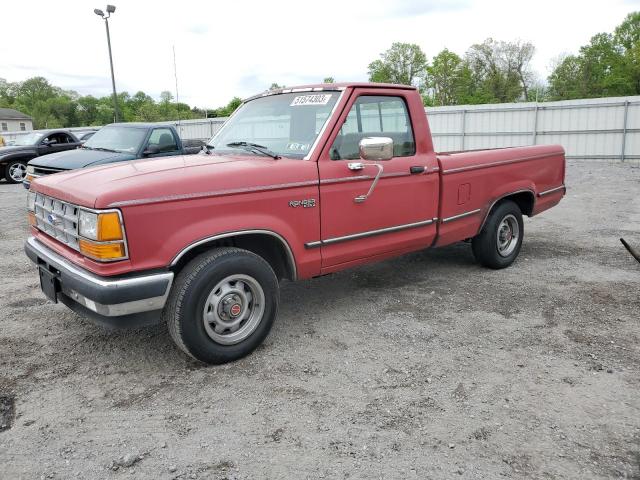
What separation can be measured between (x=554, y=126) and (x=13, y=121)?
91.5 metres

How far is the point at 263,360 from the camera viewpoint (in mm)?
3801

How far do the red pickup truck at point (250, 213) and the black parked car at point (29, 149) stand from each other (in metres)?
12.3

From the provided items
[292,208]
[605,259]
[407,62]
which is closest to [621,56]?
[407,62]

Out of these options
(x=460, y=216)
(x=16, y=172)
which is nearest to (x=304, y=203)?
(x=460, y=216)

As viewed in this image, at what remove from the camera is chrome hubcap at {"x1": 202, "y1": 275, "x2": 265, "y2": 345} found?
3564 millimetres

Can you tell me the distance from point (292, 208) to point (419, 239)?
1.59m

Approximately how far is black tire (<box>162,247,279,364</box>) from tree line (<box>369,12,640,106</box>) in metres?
57.4

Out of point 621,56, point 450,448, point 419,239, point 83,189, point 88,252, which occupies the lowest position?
point 450,448

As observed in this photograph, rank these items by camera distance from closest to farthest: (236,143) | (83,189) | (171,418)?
(171,418) → (83,189) → (236,143)

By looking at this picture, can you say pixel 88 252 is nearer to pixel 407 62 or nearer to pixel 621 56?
pixel 621 56

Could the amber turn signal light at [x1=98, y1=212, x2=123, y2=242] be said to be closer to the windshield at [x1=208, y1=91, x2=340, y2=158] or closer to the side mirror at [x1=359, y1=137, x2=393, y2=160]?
the windshield at [x1=208, y1=91, x2=340, y2=158]

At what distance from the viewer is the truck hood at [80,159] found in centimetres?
908

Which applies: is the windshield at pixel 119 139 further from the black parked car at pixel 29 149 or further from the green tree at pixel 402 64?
the green tree at pixel 402 64

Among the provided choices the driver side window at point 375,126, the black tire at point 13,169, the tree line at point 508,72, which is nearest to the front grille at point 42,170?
the black tire at point 13,169
